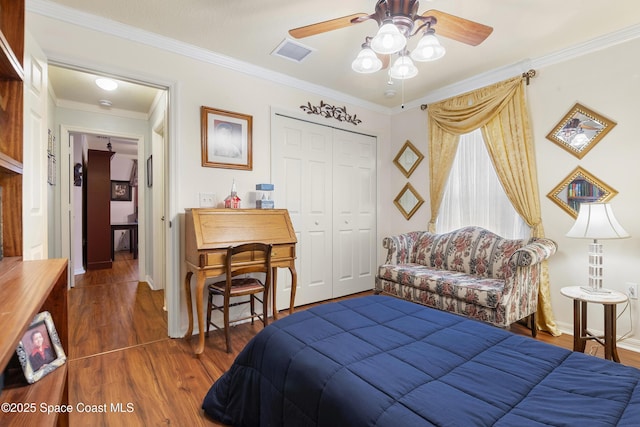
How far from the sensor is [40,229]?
1.85 metres

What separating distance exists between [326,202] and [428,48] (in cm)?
215

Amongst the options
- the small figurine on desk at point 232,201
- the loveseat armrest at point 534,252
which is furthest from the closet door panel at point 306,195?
the loveseat armrest at point 534,252

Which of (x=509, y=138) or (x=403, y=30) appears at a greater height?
(x=403, y=30)

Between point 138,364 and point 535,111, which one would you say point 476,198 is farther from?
point 138,364

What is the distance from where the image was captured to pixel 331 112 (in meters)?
3.70

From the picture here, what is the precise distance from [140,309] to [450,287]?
10.5ft

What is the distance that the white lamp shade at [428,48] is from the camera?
1.76 m

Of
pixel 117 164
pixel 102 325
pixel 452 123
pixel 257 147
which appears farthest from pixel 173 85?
pixel 117 164

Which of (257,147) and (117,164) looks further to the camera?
(117,164)

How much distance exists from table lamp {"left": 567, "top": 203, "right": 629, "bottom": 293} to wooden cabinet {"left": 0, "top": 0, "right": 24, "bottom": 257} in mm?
3267

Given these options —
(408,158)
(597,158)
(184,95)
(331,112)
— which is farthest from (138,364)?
(597,158)

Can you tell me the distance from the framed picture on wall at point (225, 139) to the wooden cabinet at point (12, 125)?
5.07 feet

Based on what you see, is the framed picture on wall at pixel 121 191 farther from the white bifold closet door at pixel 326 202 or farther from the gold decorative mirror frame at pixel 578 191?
the gold decorative mirror frame at pixel 578 191

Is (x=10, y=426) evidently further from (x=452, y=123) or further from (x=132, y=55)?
(x=452, y=123)
